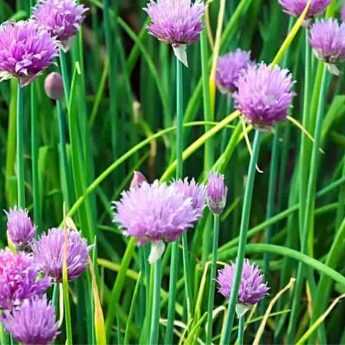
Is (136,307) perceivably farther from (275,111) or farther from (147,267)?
(275,111)

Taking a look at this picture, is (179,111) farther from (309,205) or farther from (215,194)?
(309,205)

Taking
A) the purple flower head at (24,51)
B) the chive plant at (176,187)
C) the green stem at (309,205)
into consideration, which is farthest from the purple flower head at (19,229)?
the green stem at (309,205)

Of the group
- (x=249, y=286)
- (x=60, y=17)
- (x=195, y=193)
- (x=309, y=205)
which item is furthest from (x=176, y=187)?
(x=309, y=205)

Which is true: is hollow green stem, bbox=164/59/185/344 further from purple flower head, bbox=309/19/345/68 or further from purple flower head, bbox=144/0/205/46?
purple flower head, bbox=309/19/345/68

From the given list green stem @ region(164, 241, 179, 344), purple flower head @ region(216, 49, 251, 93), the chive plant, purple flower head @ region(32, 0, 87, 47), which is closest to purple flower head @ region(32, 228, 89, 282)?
the chive plant

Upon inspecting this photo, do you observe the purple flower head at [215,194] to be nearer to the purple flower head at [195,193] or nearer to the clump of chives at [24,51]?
the purple flower head at [195,193]

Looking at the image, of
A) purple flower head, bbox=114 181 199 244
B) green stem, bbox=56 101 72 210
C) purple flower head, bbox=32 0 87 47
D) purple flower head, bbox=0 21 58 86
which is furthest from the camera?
green stem, bbox=56 101 72 210

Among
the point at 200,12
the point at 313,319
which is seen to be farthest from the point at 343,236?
the point at 200,12

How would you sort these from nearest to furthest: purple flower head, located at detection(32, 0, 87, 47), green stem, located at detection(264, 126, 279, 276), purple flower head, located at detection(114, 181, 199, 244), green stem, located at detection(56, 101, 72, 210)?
purple flower head, located at detection(114, 181, 199, 244) → purple flower head, located at detection(32, 0, 87, 47) → green stem, located at detection(56, 101, 72, 210) → green stem, located at detection(264, 126, 279, 276)
